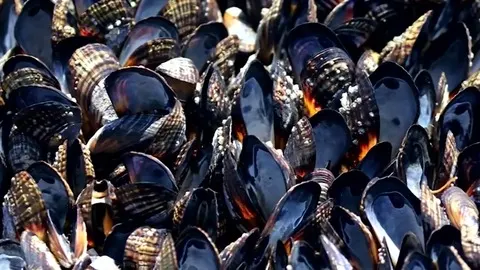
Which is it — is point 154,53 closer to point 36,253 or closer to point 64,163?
point 64,163

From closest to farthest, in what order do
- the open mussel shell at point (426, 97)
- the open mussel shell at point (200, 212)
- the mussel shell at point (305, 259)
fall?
the mussel shell at point (305, 259)
the open mussel shell at point (200, 212)
the open mussel shell at point (426, 97)

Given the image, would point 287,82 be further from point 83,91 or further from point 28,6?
point 28,6

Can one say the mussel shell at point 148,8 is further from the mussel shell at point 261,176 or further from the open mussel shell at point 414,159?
the open mussel shell at point 414,159

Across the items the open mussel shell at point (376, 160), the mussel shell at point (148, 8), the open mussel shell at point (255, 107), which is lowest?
the open mussel shell at point (376, 160)

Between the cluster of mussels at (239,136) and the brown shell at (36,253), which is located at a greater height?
the cluster of mussels at (239,136)

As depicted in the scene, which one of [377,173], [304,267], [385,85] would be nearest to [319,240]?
[304,267]

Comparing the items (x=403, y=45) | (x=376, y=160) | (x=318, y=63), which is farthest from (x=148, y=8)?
(x=376, y=160)

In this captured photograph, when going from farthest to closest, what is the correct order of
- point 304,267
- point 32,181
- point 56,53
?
point 56,53 → point 32,181 → point 304,267

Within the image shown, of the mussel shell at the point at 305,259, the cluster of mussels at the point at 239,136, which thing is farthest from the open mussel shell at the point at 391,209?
the mussel shell at the point at 305,259
